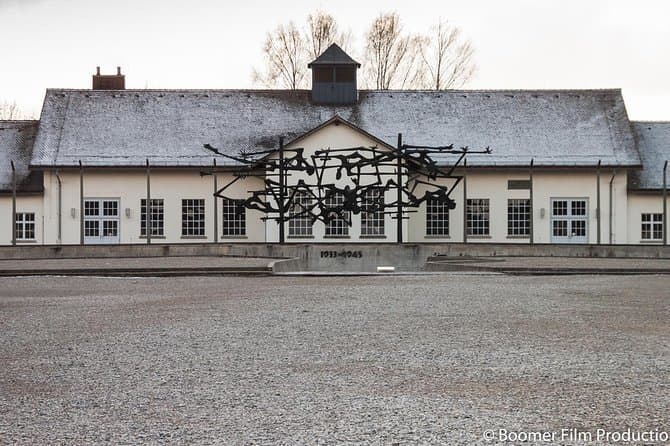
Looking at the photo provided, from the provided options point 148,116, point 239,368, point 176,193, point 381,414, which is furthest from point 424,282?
point 148,116

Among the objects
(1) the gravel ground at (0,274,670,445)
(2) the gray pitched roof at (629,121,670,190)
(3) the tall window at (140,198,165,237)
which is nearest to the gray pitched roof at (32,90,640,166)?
(2) the gray pitched roof at (629,121,670,190)

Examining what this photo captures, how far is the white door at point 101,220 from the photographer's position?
4378 cm

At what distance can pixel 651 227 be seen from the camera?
44500 mm

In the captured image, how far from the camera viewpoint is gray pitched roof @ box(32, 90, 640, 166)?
1756 inches

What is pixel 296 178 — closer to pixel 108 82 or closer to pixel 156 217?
pixel 156 217

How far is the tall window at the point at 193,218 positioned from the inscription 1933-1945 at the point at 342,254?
14860mm

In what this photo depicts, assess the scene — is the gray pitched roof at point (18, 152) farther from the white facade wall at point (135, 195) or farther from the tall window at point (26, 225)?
the white facade wall at point (135, 195)

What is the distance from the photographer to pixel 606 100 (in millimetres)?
47969

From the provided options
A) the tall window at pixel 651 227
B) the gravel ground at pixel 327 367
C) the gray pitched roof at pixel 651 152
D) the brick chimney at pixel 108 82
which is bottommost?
the gravel ground at pixel 327 367

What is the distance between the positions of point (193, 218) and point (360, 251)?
50.7 feet

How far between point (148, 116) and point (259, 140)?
18.0ft

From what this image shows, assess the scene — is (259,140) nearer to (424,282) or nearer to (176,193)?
(176,193)

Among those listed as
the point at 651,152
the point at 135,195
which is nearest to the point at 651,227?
the point at 651,152

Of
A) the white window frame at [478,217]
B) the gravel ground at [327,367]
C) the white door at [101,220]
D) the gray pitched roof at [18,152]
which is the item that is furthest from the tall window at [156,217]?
the gravel ground at [327,367]
